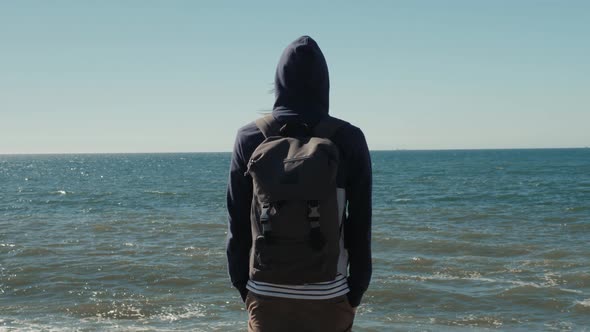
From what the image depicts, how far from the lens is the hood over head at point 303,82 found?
2.62 metres

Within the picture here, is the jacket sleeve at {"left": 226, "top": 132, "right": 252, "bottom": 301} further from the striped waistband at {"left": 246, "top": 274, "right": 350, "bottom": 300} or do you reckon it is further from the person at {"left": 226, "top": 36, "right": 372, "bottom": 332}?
the striped waistband at {"left": 246, "top": 274, "right": 350, "bottom": 300}

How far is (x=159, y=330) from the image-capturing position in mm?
8016

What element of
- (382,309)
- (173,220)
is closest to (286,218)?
(382,309)

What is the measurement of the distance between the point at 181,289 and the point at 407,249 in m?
5.65

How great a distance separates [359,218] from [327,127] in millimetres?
394

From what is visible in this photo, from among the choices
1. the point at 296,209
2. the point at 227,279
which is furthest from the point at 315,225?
the point at 227,279

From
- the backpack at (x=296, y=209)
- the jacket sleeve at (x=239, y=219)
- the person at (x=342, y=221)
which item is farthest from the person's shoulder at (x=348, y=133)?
the jacket sleeve at (x=239, y=219)

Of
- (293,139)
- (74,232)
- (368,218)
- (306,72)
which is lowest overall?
(74,232)

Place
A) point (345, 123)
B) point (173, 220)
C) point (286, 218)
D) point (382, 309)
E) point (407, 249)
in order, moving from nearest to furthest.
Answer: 1. point (286, 218)
2. point (345, 123)
3. point (382, 309)
4. point (407, 249)
5. point (173, 220)

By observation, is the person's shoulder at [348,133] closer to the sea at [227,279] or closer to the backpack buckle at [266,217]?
the backpack buckle at [266,217]

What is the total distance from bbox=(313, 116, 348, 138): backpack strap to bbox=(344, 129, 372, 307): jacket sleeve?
0.09 metres

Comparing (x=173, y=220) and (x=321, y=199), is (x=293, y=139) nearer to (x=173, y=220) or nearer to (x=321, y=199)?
(x=321, y=199)

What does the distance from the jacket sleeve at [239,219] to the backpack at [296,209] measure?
16 cm

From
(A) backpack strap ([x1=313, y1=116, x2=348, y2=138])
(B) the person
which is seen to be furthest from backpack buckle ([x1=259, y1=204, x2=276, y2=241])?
(A) backpack strap ([x1=313, y1=116, x2=348, y2=138])
